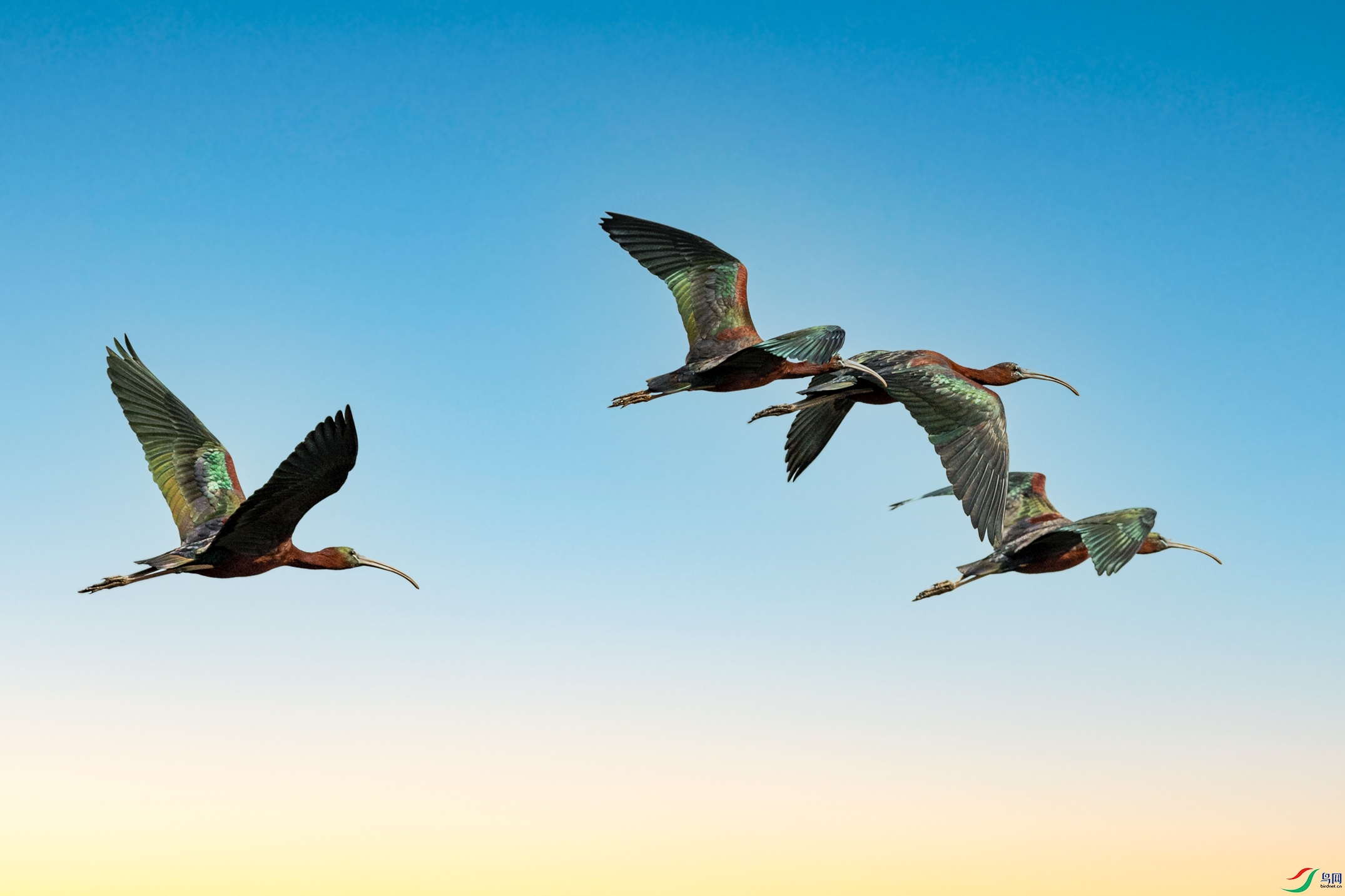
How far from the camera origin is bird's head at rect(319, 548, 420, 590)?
17922 millimetres

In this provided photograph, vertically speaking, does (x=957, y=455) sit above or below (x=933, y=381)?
below

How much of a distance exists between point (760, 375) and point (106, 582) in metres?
9.07

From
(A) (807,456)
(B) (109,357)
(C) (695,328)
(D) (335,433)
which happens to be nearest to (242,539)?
(D) (335,433)

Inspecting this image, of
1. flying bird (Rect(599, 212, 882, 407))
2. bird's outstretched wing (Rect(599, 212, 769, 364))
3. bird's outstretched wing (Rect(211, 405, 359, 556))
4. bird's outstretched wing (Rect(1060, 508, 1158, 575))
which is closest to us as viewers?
bird's outstretched wing (Rect(211, 405, 359, 556))

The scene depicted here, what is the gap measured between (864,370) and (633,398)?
11.1ft

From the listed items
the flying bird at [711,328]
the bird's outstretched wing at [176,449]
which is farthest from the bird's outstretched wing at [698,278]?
the bird's outstretched wing at [176,449]

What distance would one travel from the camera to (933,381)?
16938 mm

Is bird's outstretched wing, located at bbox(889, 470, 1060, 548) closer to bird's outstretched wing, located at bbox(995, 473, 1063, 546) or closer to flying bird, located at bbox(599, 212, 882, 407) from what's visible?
bird's outstretched wing, located at bbox(995, 473, 1063, 546)

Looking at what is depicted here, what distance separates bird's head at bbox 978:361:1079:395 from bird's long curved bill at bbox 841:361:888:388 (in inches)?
122

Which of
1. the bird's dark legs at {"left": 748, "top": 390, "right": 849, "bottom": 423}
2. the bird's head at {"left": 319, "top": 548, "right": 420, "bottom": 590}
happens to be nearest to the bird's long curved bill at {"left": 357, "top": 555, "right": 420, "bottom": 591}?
the bird's head at {"left": 319, "top": 548, "right": 420, "bottom": 590}

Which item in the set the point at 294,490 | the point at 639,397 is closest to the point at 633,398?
the point at 639,397

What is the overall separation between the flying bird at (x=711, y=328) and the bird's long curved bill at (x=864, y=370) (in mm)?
19

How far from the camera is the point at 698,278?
64.2ft

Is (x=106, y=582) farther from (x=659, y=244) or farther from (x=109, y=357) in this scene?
(x=659, y=244)
